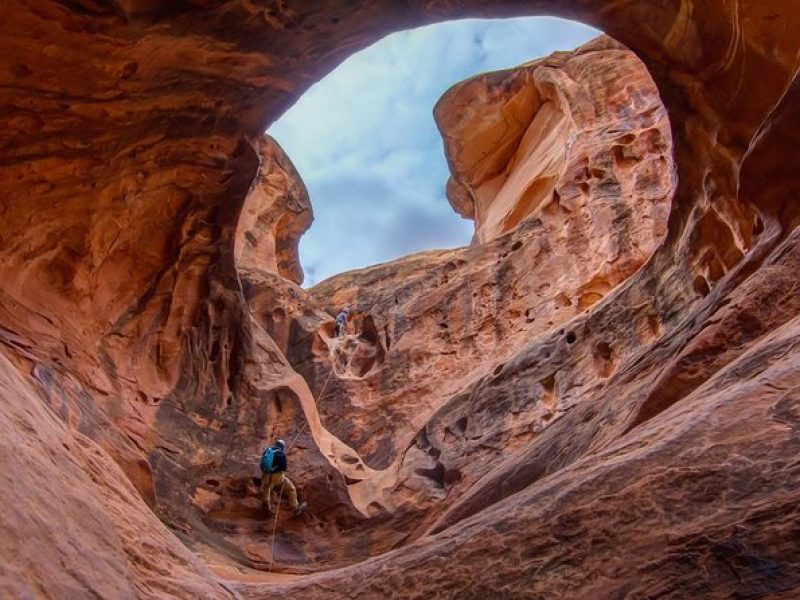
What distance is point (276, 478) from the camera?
36.9ft

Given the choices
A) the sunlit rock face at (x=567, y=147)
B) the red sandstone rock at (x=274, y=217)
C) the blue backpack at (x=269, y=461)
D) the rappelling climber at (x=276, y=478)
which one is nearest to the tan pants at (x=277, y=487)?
the rappelling climber at (x=276, y=478)

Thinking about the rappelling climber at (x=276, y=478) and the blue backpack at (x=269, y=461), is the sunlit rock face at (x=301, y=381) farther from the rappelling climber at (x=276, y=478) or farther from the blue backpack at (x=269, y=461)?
the blue backpack at (x=269, y=461)

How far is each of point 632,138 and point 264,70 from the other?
10163 mm

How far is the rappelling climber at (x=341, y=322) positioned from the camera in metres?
20.9

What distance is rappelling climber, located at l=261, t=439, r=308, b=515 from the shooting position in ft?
36.3

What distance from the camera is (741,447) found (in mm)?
4207

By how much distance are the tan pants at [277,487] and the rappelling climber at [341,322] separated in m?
9.05

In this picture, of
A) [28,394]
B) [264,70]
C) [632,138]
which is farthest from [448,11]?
[632,138]

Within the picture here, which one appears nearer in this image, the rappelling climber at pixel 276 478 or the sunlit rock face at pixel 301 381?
the sunlit rock face at pixel 301 381

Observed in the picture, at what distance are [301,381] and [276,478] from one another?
2850 millimetres

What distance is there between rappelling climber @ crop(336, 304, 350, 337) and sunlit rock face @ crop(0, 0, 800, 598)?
5.00 metres

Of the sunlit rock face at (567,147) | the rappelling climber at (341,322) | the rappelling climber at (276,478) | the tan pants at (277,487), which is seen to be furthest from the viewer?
the rappelling climber at (341,322)

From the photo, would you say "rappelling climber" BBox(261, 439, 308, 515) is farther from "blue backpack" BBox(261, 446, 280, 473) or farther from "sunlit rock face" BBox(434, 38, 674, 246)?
"sunlit rock face" BBox(434, 38, 674, 246)

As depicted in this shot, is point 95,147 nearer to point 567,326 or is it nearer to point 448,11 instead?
point 448,11
